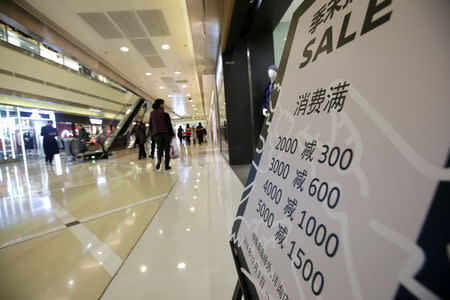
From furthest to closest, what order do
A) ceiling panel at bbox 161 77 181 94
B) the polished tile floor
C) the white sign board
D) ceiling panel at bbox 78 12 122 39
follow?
ceiling panel at bbox 161 77 181 94
ceiling panel at bbox 78 12 122 39
the polished tile floor
the white sign board

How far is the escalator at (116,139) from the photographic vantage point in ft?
25.9

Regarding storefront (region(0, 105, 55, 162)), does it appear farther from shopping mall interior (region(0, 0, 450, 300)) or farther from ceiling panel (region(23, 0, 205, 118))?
shopping mall interior (region(0, 0, 450, 300))

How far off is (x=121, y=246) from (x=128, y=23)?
4906 mm

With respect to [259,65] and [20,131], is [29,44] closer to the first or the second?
[20,131]

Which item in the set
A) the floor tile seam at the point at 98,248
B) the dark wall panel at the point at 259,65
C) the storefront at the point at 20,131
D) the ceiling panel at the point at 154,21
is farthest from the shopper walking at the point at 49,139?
the dark wall panel at the point at 259,65

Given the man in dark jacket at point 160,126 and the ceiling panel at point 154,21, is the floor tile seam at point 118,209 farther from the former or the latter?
the ceiling panel at point 154,21

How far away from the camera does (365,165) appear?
0.34 meters

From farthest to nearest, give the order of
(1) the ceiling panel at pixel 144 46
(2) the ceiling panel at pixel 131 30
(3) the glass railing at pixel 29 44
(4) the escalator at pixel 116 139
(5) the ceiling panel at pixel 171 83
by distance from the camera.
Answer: (5) the ceiling panel at pixel 171 83
(4) the escalator at pixel 116 139
(3) the glass railing at pixel 29 44
(1) the ceiling panel at pixel 144 46
(2) the ceiling panel at pixel 131 30

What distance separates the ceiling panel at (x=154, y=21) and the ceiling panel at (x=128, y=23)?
6.2 inches

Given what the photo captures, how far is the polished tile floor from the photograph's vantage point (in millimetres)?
1090

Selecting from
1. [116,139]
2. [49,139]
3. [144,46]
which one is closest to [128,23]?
[144,46]

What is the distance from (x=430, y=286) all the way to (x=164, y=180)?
11.8 ft

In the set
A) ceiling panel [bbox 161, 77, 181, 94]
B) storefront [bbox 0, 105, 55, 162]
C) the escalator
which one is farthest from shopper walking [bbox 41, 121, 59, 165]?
storefront [bbox 0, 105, 55, 162]

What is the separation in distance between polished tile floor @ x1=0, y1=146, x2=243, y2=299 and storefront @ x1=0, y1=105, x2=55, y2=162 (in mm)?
12748
